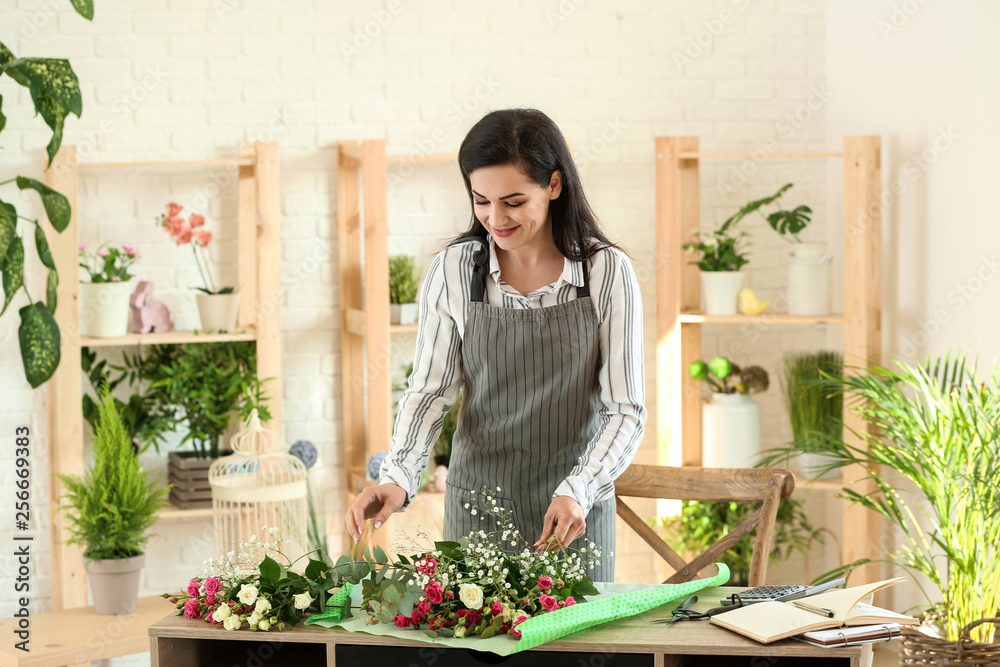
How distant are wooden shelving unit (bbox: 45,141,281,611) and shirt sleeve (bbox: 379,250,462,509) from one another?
5.34ft

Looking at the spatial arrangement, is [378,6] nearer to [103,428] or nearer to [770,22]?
[770,22]

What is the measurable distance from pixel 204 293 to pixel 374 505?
6.81 feet

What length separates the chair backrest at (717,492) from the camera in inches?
84.0

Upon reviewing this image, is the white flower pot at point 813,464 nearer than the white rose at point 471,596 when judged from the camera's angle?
No

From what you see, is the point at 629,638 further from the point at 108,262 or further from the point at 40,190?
the point at 108,262

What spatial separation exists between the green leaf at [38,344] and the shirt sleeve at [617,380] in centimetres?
178

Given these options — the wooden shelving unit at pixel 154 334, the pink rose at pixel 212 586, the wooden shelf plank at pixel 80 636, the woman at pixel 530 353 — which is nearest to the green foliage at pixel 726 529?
the wooden shelving unit at pixel 154 334

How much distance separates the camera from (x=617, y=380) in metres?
1.90

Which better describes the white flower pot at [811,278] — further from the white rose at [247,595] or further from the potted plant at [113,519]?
the white rose at [247,595]

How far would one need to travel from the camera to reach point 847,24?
3861mm

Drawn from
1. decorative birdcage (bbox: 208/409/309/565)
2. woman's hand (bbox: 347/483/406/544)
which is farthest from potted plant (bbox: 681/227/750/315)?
woman's hand (bbox: 347/483/406/544)

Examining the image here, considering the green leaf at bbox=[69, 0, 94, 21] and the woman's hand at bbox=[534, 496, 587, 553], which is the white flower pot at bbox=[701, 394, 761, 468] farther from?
the green leaf at bbox=[69, 0, 94, 21]

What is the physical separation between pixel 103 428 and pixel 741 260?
7.33 ft

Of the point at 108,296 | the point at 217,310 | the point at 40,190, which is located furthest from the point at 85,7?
the point at 217,310
